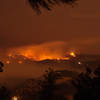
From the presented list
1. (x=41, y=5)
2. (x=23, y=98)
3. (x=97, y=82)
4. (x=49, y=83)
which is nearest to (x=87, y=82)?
(x=97, y=82)

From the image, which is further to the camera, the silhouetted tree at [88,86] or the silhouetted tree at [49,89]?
the silhouetted tree at [49,89]

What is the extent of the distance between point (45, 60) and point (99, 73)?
54.5m

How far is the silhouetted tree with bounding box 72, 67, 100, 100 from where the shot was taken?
742 centimetres

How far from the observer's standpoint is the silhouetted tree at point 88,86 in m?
7.42

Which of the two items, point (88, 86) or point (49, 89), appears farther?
point (49, 89)

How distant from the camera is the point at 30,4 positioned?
2.97 metres

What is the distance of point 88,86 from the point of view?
8078 millimetres

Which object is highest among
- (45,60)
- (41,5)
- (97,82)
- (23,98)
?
(45,60)

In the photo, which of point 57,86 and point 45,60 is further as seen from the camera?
point 45,60

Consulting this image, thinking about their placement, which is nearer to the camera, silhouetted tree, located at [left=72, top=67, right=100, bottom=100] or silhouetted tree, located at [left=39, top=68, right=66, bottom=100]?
silhouetted tree, located at [left=72, top=67, right=100, bottom=100]

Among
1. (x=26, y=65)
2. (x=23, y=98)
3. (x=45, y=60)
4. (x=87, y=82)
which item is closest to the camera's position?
(x=87, y=82)

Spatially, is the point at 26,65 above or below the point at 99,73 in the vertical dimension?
above

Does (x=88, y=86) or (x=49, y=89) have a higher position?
(x=88, y=86)

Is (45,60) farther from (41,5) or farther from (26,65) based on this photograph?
(41,5)
